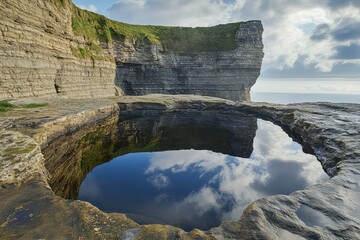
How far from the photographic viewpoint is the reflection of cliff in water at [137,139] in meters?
9.11

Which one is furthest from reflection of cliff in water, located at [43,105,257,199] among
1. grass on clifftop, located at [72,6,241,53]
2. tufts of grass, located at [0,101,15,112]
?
grass on clifftop, located at [72,6,241,53]

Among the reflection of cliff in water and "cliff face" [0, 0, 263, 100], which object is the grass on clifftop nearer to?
"cliff face" [0, 0, 263, 100]

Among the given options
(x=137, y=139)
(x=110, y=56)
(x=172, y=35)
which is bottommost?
(x=137, y=139)

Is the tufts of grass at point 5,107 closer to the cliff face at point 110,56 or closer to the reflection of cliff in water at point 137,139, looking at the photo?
the reflection of cliff in water at point 137,139

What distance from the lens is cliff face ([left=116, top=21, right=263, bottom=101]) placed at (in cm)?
4822

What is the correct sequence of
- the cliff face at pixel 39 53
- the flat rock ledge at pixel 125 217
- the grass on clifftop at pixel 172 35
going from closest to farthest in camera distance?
the flat rock ledge at pixel 125 217 → the cliff face at pixel 39 53 → the grass on clifftop at pixel 172 35

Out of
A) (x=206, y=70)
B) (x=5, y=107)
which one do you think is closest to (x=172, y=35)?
(x=206, y=70)

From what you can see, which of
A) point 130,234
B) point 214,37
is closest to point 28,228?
point 130,234

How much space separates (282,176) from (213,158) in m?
3.25

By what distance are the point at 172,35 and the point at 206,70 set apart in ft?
36.1

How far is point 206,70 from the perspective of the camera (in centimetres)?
5219

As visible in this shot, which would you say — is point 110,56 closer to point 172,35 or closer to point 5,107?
point 172,35

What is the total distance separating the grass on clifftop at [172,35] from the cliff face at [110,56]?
8.3 inches

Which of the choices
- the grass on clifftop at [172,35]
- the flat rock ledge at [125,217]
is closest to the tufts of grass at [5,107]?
the flat rock ledge at [125,217]
